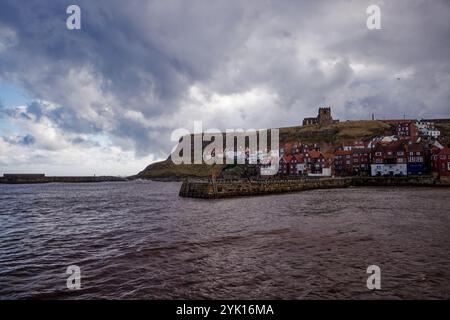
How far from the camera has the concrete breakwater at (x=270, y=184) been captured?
175 ft

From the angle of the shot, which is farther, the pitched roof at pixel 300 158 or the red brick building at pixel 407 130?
the red brick building at pixel 407 130

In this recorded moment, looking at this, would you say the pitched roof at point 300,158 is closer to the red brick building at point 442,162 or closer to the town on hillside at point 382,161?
the town on hillside at point 382,161

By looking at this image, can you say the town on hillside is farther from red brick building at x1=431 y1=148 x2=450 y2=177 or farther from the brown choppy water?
the brown choppy water

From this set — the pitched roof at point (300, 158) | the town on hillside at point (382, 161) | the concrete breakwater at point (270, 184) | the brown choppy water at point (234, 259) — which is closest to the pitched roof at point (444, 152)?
the town on hillside at point (382, 161)

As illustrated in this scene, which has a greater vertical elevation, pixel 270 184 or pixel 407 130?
pixel 407 130

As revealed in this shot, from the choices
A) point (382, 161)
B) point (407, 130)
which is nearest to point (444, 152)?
point (382, 161)

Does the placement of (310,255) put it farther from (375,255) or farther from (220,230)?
(220,230)

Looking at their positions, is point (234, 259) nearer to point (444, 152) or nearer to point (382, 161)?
point (444, 152)

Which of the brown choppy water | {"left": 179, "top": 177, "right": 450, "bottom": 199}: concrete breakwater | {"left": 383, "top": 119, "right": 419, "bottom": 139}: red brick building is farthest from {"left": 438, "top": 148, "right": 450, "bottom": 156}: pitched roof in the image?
the brown choppy water

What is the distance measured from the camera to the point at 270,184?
62.3 m

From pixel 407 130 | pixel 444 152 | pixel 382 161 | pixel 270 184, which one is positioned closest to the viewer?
pixel 270 184

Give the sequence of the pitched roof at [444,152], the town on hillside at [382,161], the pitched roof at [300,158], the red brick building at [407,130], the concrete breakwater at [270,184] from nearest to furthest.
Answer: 1. the concrete breakwater at [270,184]
2. the pitched roof at [444,152]
3. the town on hillside at [382,161]
4. the pitched roof at [300,158]
5. the red brick building at [407,130]

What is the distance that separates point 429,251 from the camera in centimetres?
1481

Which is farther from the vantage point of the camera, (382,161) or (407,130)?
(407,130)
